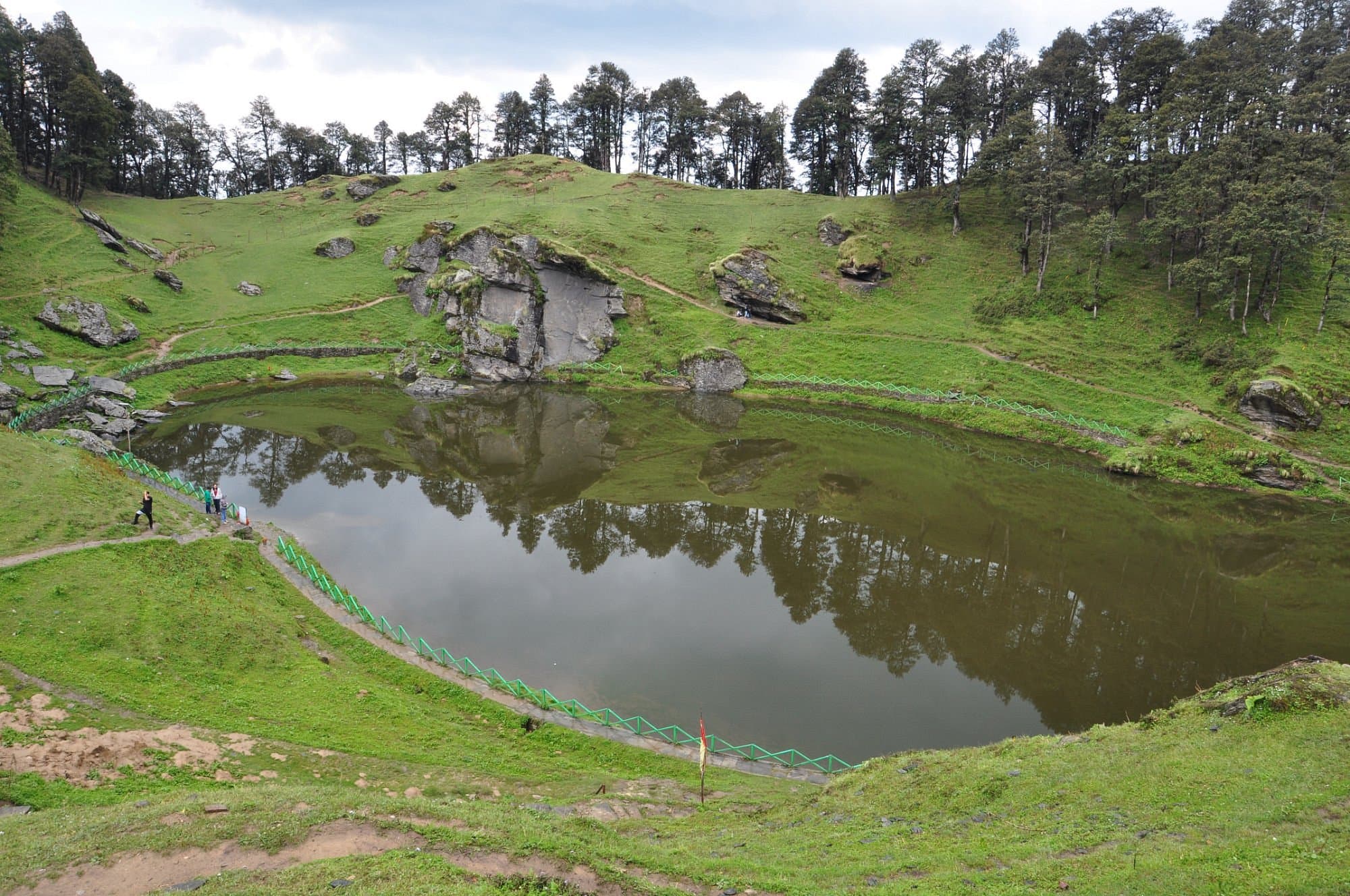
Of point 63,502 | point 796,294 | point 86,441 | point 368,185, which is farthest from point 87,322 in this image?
point 796,294

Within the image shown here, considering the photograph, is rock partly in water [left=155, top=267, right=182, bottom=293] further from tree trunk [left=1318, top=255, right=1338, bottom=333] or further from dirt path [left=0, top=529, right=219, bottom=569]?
tree trunk [left=1318, top=255, right=1338, bottom=333]

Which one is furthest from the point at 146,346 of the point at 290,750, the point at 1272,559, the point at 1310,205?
the point at 1310,205

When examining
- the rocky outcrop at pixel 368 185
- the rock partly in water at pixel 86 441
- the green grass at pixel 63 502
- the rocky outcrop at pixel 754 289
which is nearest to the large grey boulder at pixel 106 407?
the rock partly in water at pixel 86 441

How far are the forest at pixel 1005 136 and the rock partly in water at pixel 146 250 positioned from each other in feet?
40.6

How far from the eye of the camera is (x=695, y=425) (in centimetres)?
5028

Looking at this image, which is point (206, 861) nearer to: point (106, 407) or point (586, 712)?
point (586, 712)

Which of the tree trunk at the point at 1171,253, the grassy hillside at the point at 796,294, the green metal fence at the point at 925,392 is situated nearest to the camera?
the grassy hillside at the point at 796,294

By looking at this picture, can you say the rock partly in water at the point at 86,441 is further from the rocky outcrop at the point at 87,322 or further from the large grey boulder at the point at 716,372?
the large grey boulder at the point at 716,372

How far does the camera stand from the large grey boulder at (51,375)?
42938mm

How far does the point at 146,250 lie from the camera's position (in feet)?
223

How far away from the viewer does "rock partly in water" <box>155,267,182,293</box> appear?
207 ft

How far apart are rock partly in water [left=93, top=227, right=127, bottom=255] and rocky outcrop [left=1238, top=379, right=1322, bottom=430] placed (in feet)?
321

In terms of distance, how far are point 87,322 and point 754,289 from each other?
192 ft

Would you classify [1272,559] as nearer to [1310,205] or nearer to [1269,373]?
[1269,373]
